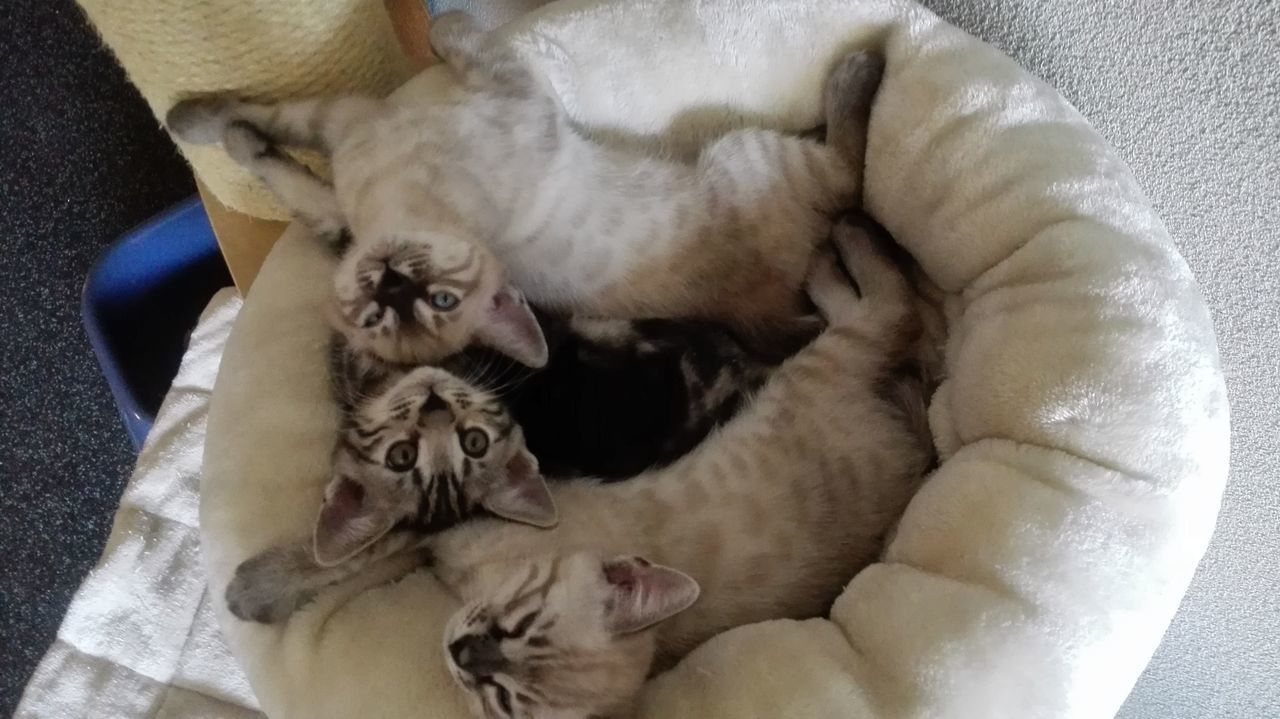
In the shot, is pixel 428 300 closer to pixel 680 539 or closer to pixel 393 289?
pixel 393 289

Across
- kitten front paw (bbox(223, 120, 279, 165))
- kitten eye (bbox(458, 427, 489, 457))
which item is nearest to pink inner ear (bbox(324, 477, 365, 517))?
kitten eye (bbox(458, 427, 489, 457))

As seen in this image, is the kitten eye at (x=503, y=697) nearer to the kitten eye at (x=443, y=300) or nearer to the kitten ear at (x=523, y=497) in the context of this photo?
the kitten ear at (x=523, y=497)

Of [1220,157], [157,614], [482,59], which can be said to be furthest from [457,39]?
[157,614]

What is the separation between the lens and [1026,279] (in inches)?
37.1

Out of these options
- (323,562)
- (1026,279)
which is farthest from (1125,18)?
(323,562)

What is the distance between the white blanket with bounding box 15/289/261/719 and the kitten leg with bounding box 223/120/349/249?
46 cm

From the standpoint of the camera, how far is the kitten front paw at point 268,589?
0.93 m

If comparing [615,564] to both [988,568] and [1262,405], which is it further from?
[1262,405]

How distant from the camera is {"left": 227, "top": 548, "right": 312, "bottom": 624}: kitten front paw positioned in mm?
926

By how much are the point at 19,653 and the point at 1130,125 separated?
1.72 meters

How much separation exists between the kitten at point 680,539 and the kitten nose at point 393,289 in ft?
0.58

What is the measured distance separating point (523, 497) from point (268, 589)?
25 cm

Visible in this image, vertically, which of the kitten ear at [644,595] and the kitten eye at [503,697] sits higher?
the kitten ear at [644,595]

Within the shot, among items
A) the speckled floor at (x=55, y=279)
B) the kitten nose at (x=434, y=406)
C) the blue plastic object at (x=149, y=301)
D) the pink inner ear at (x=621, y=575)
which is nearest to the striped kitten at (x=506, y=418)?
the kitten nose at (x=434, y=406)
